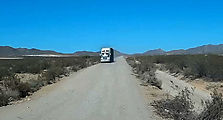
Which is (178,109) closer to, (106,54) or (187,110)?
(187,110)

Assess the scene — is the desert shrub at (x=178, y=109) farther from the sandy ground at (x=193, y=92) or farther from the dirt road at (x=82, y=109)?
the sandy ground at (x=193, y=92)

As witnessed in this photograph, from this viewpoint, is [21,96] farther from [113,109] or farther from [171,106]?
[171,106]

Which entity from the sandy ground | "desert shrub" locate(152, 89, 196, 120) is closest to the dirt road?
"desert shrub" locate(152, 89, 196, 120)

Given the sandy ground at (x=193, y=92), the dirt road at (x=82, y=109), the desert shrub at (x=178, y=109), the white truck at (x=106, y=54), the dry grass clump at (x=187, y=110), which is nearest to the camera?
the dry grass clump at (x=187, y=110)

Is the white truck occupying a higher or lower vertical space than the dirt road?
higher

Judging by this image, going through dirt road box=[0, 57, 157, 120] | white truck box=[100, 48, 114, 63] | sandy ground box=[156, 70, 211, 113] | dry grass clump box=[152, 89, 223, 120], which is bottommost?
sandy ground box=[156, 70, 211, 113]

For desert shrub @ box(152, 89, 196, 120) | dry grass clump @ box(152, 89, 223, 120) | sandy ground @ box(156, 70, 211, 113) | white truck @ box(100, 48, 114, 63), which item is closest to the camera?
dry grass clump @ box(152, 89, 223, 120)

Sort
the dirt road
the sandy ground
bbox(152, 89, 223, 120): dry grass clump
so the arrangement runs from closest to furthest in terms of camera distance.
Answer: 1. bbox(152, 89, 223, 120): dry grass clump
2. the dirt road
3. the sandy ground

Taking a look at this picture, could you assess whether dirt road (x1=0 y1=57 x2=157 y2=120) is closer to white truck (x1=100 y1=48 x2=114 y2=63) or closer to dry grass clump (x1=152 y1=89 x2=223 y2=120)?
dry grass clump (x1=152 y1=89 x2=223 y2=120)

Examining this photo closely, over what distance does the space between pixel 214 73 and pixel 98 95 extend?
18.8 m

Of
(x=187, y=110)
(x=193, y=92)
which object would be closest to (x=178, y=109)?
(x=187, y=110)

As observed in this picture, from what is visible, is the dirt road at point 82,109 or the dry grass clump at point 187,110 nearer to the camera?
the dry grass clump at point 187,110

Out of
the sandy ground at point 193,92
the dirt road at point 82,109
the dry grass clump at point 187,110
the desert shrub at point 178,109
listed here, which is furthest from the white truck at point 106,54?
the desert shrub at point 178,109

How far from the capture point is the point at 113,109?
43.0 ft
